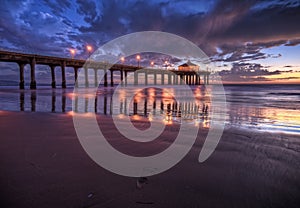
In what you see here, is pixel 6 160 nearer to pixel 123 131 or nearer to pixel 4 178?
pixel 4 178

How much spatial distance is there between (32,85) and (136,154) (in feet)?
113

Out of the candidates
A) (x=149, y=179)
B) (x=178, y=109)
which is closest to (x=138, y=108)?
(x=178, y=109)

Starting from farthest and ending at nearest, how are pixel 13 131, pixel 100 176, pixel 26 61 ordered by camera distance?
1. pixel 26 61
2. pixel 13 131
3. pixel 100 176

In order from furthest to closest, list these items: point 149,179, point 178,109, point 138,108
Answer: point 138,108 → point 178,109 → point 149,179

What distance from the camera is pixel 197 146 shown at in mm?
2732

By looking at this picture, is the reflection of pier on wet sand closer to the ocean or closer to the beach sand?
the ocean

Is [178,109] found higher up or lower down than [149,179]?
higher up

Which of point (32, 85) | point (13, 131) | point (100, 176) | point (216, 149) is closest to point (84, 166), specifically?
point (100, 176)

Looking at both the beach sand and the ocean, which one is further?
the ocean

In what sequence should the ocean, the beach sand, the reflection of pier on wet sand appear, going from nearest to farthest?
the beach sand → the ocean → the reflection of pier on wet sand

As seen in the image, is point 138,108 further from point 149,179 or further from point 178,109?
point 149,179

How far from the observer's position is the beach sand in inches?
52.7

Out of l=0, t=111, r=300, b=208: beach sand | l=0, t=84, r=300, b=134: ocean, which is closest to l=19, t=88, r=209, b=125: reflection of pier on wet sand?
l=0, t=84, r=300, b=134: ocean

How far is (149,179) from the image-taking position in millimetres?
1691
